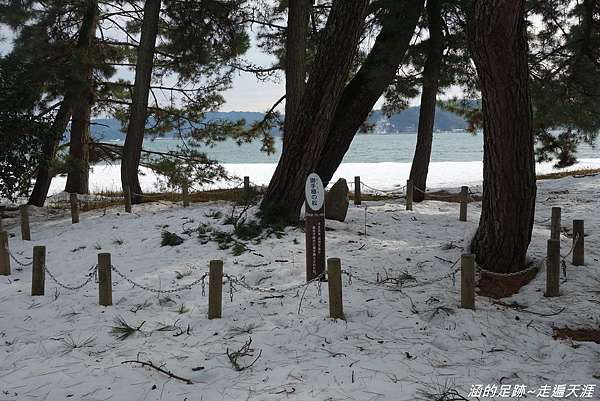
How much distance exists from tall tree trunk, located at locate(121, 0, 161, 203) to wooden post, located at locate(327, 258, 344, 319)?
25.9 ft

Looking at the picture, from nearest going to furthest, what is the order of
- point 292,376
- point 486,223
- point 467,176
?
point 292,376, point 486,223, point 467,176

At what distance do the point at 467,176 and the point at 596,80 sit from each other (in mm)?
14164

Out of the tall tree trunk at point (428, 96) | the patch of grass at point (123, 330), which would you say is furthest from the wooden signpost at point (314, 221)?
the tall tree trunk at point (428, 96)

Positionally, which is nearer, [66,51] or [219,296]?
[219,296]

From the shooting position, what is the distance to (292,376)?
12.2ft

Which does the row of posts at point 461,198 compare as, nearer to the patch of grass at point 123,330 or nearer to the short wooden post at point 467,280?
the short wooden post at point 467,280

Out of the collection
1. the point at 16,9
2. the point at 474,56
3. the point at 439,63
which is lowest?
the point at 474,56

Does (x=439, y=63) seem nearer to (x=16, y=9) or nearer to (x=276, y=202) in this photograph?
(x=276, y=202)

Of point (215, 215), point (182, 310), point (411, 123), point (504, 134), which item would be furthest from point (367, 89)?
point (411, 123)

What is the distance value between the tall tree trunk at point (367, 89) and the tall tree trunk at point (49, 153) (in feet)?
20.3

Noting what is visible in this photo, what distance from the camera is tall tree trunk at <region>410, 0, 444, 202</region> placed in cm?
1108

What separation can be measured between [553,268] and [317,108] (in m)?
4.24

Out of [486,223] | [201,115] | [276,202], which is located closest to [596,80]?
[486,223]

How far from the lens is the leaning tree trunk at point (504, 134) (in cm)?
504
